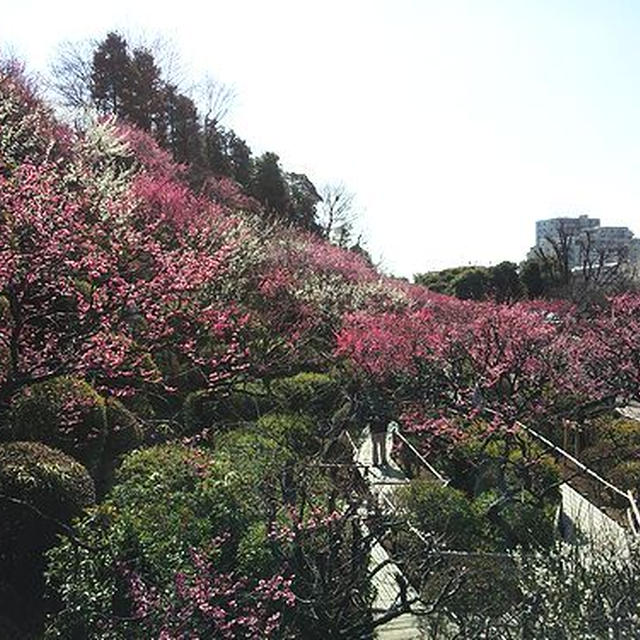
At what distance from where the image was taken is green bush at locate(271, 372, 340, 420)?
15.3 meters

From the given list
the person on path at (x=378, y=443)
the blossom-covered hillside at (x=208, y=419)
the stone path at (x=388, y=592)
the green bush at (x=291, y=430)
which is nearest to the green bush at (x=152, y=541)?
the blossom-covered hillside at (x=208, y=419)

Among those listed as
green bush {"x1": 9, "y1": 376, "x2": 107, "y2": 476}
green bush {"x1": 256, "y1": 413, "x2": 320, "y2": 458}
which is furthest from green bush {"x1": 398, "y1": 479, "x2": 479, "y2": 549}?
green bush {"x1": 9, "y1": 376, "x2": 107, "y2": 476}

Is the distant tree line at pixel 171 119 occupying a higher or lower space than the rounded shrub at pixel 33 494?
higher

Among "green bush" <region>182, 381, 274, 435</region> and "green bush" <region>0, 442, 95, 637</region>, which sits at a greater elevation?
"green bush" <region>182, 381, 274, 435</region>

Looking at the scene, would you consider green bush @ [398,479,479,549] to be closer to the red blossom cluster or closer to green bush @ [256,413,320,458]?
green bush @ [256,413,320,458]

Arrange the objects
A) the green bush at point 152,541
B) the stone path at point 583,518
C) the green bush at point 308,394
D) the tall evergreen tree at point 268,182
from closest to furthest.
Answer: the green bush at point 152,541, the stone path at point 583,518, the green bush at point 308,394, the tall evergreen tree at point 268,182

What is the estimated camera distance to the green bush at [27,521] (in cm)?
802

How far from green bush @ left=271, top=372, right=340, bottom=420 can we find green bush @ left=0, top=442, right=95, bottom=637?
697 cm

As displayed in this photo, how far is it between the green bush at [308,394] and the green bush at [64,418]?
17.1ft

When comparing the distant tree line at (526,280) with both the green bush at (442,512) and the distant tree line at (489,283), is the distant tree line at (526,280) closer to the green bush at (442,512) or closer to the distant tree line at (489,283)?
the distant tree line at (489,283)

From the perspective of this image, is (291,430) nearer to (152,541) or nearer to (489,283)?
(152,541)

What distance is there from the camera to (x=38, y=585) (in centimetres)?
830

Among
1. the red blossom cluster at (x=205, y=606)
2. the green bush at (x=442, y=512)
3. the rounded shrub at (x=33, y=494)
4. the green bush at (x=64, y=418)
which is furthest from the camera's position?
the green bush at (x=442, y=512)

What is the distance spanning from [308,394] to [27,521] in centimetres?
836
